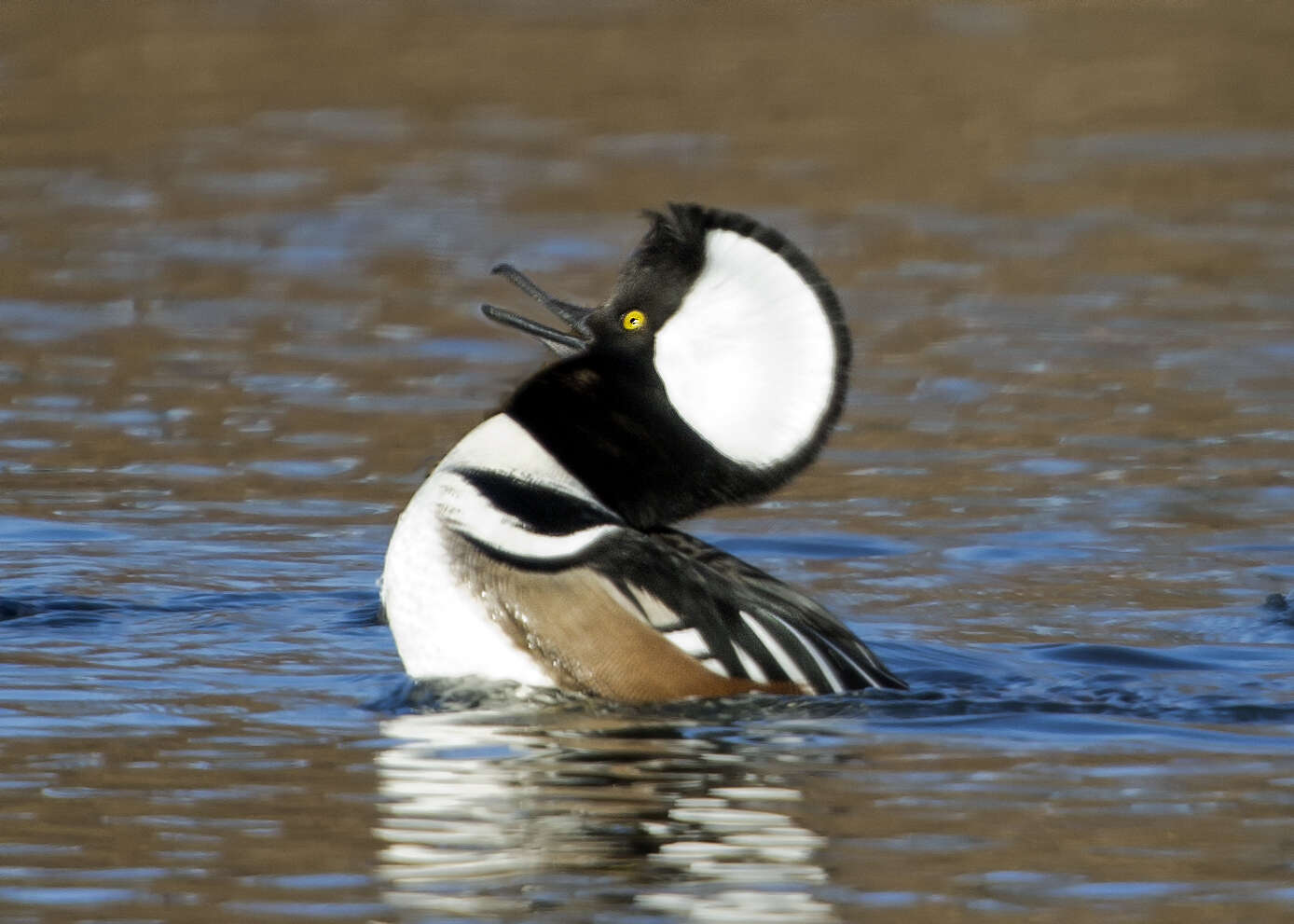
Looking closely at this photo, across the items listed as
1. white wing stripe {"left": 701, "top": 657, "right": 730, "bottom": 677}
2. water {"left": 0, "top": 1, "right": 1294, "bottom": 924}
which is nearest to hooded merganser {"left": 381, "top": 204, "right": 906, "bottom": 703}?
white wing stripe {"left": 701, "top": 657, "right": 730, "bottom": 677}

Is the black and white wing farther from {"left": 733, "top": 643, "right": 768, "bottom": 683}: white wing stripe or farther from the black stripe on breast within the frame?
the black stripe on breast

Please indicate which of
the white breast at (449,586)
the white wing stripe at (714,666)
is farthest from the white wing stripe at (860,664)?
the white breast at (449,586)

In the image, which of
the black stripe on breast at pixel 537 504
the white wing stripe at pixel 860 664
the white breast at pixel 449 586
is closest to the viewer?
the white breast at pixel 449 586

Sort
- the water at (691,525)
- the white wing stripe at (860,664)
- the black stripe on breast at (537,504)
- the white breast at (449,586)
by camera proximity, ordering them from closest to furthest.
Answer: the water at (691,525), the white breast at (449,586), the black stripe on breast at (537,504), the white wing stripe at (860,664)

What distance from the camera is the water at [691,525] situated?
18.6 ft

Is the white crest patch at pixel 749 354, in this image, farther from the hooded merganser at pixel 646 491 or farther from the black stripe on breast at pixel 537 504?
the black stripe on breast at pixel 537 504

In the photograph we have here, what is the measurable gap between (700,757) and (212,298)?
7.56 metres

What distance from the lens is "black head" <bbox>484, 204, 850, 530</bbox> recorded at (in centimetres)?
689

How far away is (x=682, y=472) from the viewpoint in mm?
7121

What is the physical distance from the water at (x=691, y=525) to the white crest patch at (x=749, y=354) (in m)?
0.79

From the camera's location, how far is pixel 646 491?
7.16m

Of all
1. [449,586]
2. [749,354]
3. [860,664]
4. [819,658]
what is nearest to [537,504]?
[449,586]

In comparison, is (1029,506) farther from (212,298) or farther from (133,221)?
(133,221)

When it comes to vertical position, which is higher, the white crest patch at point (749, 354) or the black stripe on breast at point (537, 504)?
the white crest patch at point (749, 354)
